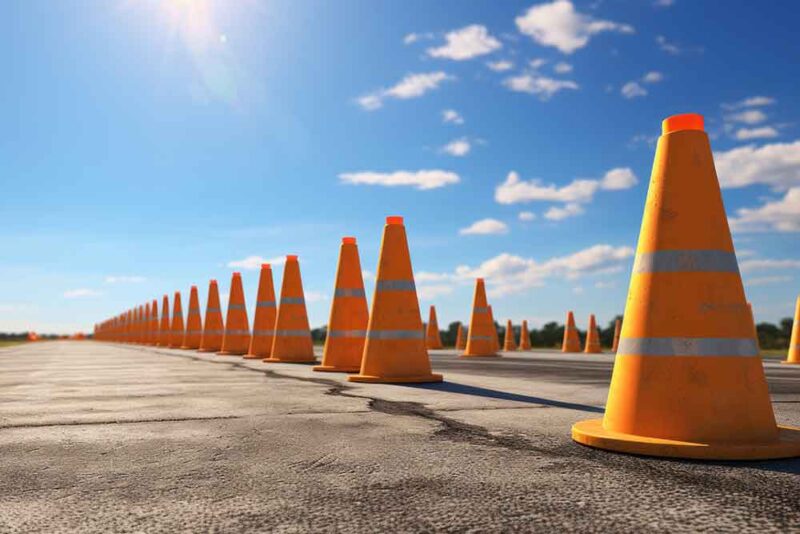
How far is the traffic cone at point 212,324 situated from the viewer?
2467 centimetres

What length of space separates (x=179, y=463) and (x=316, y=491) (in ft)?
3.55

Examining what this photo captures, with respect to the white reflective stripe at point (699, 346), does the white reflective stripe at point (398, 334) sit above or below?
above

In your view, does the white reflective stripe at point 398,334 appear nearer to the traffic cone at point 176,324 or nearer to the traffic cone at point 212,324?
the traffic cone at point 212,324

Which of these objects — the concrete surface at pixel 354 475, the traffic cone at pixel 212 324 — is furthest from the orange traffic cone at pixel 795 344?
Result: the traffic cone at pixel 212 324

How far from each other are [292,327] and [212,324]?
34.9ft

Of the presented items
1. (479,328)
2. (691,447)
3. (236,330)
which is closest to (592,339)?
(479,328)

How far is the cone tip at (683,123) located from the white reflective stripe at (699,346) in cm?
150

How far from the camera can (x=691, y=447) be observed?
3.93 metres

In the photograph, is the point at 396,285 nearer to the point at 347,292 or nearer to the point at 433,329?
the point at 347,292

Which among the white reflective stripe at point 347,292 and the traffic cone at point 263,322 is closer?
the white reflective stripe at point 347,292

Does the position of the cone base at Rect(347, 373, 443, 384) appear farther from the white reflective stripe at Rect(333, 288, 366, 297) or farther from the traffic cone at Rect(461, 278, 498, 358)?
the traffic cone at Rect(461, 278, 498, 358)

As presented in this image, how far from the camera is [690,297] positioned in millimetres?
4445

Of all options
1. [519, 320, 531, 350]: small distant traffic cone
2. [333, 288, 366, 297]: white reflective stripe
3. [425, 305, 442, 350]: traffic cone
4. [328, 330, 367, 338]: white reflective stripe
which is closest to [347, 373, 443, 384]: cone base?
[328, 330, 367, 338]: white reflective stripe

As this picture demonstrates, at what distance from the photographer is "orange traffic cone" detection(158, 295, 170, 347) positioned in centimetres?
3653
